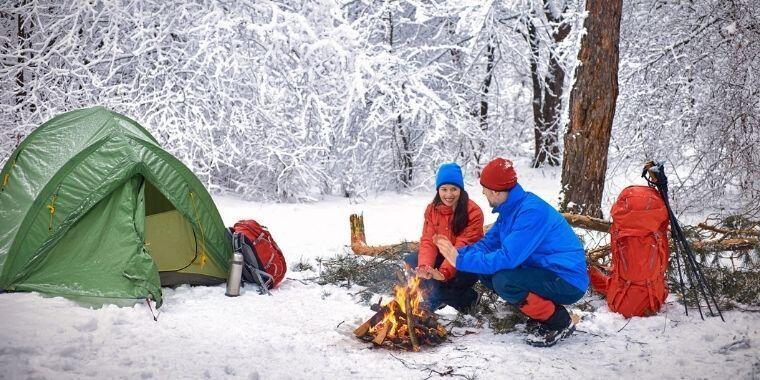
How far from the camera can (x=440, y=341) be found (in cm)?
407

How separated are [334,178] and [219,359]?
7.50m

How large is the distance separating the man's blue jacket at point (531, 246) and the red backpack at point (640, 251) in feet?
1.64

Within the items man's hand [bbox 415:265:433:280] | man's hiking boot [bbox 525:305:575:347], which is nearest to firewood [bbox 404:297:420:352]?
man's hand [bbox 415:265:433:280]

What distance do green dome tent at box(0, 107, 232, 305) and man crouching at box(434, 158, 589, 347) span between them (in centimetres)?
237

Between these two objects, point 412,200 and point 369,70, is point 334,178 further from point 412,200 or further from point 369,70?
point 369,70

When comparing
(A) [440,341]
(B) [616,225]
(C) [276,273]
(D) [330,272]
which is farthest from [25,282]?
(B) [616,225]

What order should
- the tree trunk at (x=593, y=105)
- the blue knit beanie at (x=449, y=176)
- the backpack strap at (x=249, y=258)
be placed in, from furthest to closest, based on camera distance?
the tree trunk at (x=593, y=105) → the backpack strap at (x=249, y=258) → the blue knit beanie at (x=449, y=176)

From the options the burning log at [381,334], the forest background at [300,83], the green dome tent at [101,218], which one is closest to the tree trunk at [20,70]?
the forest background at [300,83]

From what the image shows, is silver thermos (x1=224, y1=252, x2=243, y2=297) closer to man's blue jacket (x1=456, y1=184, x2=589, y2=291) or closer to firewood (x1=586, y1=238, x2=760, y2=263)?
man's blue jacket (x1=456, y1=184, x2=589, y2=291)

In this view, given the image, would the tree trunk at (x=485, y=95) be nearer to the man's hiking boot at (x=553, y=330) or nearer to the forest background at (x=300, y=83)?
the forest background at (x=300, y=83)

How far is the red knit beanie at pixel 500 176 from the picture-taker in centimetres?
404

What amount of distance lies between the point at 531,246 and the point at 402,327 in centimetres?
102

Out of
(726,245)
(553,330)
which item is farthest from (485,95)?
(553,330)

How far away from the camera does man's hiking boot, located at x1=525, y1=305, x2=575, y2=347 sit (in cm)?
397
